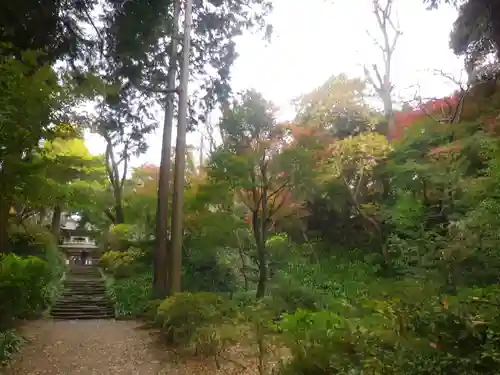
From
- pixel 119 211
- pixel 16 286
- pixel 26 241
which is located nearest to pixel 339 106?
pixel 16 286

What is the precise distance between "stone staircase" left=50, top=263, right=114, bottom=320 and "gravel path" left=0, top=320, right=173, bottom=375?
160 centimetres

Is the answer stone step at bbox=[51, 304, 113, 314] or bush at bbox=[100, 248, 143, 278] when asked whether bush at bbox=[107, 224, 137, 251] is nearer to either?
bush at bbox=[100, 248, 143, 278]

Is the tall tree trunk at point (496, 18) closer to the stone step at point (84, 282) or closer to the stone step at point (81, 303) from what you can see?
the stone step at point (81, 303)

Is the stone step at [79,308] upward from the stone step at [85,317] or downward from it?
upward

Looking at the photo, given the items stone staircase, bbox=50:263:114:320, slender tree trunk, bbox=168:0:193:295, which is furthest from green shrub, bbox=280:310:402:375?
stone staircase, bbox=50:263:114:320

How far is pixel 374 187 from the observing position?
1532cm

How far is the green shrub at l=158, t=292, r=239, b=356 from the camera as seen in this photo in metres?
5.32

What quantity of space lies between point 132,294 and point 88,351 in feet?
17.0

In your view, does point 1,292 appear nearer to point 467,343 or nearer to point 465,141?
point 467,343

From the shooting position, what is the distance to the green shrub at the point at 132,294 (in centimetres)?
1050

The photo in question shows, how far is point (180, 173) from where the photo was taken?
8.67m

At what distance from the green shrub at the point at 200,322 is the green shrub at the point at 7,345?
7.47ft

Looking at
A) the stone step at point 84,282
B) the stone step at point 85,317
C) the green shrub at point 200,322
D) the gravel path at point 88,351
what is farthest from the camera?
the stone step at point 84,282

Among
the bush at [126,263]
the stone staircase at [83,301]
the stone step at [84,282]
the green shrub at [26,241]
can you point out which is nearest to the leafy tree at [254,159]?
the stone staircase at [83,301]
